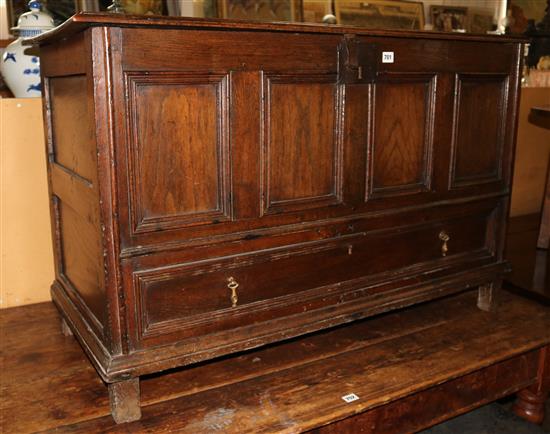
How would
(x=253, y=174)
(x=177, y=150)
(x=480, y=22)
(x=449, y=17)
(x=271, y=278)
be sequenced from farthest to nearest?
(x=480, y=22) → (x=449, y=17) → (x=271, y=278) → (x=253, y=174) → (x=177, y=150)

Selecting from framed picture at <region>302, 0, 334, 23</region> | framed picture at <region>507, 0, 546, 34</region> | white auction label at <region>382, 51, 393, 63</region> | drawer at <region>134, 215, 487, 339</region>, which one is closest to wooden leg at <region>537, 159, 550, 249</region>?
drawer at <region>134, 215, 487, 339</region>

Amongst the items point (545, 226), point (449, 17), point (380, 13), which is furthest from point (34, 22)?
point (449, 17)

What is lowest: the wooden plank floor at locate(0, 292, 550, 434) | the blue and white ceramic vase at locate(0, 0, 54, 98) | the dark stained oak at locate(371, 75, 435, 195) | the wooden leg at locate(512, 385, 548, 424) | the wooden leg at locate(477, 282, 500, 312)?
Result: the wooden leg at locate(512, 385, 548, 424)

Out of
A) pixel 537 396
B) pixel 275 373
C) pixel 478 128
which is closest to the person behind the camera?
pixel 275 373

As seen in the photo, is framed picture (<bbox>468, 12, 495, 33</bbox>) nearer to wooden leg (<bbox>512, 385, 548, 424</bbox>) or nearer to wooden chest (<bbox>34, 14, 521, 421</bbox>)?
wooden chest (<bbox>34, 14, 521, 421</bbox>)

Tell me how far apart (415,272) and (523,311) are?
578 millimetres

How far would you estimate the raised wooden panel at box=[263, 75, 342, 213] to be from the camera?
65.6 inches

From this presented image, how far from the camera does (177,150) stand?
1.54 metres

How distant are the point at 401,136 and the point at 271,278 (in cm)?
60

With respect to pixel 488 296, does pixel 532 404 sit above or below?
below

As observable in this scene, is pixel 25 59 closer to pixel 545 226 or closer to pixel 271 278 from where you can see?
pixel 271 278

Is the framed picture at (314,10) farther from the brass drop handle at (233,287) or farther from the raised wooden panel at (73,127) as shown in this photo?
the brass drop handle at (233,287)

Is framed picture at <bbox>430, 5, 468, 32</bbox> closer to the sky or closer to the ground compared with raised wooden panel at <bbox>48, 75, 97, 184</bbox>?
closer to the sky

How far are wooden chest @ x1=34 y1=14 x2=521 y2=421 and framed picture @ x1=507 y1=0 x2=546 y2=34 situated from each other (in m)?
2.53
